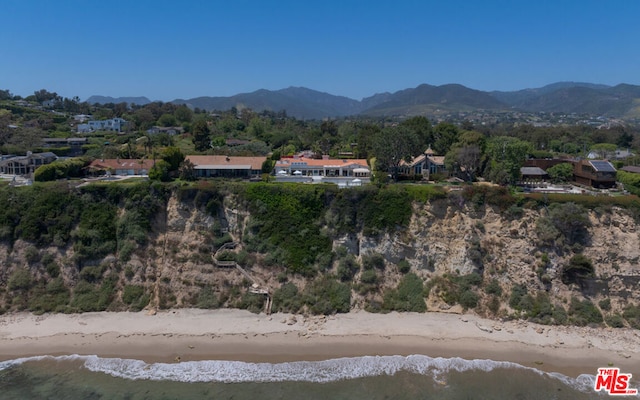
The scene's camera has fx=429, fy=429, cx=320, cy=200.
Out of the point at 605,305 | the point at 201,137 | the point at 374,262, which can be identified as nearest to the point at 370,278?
the point at 374,262

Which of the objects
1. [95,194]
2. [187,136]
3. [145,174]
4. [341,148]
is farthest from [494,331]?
[187,136]

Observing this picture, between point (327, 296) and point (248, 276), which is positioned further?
point (248, 276)

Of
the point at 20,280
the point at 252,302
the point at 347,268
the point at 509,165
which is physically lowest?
the point at 252,302

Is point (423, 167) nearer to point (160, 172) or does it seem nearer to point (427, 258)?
point (427, 258)

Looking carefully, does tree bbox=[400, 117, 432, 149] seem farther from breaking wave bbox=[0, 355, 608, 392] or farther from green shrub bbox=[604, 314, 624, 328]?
breaking wave bbox=[0, 355, 608, 392]

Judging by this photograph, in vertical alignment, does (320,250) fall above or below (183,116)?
below

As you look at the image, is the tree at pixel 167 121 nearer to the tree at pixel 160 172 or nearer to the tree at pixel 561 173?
the tree at pixel 160 172
